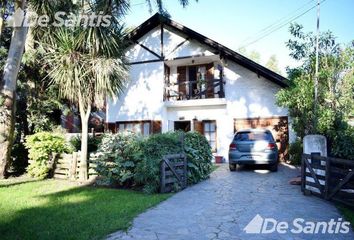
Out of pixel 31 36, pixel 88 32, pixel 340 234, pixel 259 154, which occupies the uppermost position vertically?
pixel 31 36

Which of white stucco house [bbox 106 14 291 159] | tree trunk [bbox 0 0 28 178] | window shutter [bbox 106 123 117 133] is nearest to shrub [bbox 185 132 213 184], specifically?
white stucco house [bbox 106 14 291 159]

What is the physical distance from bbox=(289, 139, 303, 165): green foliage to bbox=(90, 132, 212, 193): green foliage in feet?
20.1

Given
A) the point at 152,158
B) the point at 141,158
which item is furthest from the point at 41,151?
the point at 152,158

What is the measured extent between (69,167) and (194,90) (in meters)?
9.19

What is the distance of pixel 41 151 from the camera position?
11.3 m

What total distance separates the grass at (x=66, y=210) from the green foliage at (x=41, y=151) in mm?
1801

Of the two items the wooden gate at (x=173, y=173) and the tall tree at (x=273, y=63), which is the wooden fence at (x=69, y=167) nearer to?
the wooden gate at (x=173, y=173)

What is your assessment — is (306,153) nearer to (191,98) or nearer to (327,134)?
(327,134)

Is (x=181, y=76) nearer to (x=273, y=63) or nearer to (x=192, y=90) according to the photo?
(x=192, y=90)

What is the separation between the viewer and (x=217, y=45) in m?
16.7

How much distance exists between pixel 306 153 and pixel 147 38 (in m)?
13.0

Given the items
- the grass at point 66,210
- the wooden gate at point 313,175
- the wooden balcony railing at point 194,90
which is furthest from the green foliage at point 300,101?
the grass at point 66,210

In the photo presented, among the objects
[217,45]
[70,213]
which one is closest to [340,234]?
[70,213]

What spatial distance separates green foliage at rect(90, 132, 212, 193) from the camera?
8.52 metres
